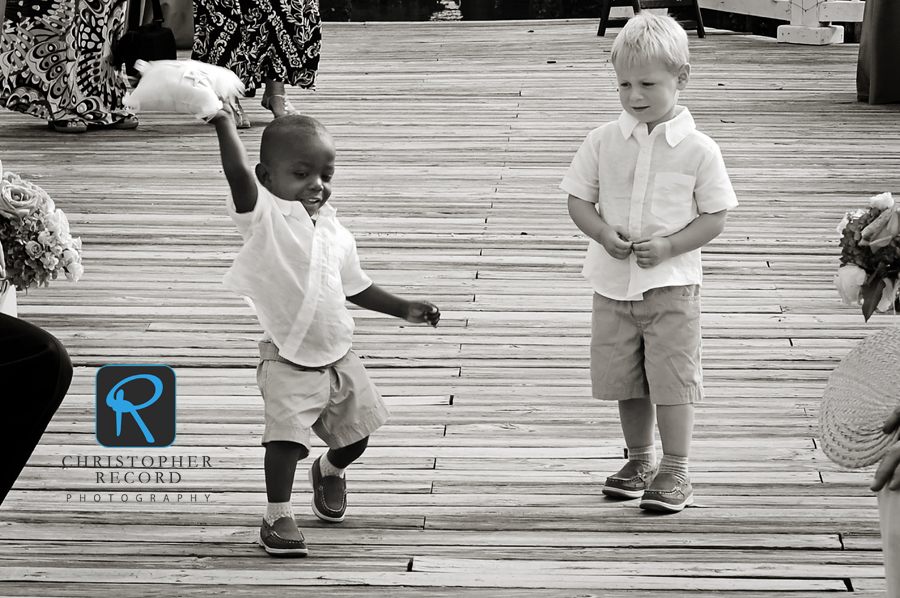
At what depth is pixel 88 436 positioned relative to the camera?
296 cm

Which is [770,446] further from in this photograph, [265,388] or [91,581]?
[91,581]

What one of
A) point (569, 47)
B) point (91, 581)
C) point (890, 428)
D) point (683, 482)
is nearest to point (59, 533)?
point (91, 581)

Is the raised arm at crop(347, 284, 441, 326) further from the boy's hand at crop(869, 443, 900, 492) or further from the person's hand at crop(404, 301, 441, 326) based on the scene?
the boy's hand at crop(869, 443, 900, 492)

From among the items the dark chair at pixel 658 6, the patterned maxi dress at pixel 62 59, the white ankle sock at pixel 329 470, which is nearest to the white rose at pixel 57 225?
the white ankle sock at pixel 329 470

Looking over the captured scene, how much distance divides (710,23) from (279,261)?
8977 mm

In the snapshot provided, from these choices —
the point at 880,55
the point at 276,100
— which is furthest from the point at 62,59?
the point at 880,55

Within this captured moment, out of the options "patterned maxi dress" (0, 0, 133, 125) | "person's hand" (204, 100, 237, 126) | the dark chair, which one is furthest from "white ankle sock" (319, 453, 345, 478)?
the dark chair

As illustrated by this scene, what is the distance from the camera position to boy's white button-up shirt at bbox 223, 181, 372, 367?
91.8 inches

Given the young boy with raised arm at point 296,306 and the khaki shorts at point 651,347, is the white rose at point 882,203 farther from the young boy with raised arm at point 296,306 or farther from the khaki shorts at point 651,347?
the young boy with raised arm at point 296,306

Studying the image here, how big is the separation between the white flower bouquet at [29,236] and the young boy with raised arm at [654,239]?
4.29ft

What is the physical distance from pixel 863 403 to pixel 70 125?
17.9 feet

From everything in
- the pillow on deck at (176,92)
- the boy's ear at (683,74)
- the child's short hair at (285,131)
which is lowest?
the child's short hair at (285,131)

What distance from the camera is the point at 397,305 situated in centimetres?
246

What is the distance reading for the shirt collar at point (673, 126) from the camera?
8.36 feet
